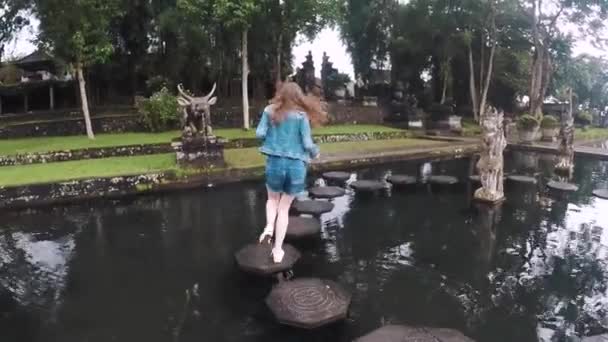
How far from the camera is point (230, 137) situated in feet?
51.5

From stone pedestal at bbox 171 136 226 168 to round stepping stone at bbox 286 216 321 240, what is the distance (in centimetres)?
454

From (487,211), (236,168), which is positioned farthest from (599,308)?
(236,168)

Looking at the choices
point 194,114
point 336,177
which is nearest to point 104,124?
point 194,114

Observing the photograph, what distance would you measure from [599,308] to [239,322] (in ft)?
12.8

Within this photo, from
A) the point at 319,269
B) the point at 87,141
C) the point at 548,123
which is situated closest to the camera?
the point at 319,269

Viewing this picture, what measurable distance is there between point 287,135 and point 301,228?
2464mm

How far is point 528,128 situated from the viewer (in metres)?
19.0

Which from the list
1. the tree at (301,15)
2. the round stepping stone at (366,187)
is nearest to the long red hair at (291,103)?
the round stepping stone at (366,187)

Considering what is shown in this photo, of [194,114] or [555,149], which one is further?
[555,149]

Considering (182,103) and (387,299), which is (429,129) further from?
(387,299)

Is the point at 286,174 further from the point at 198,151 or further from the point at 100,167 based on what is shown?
the point at 100,167

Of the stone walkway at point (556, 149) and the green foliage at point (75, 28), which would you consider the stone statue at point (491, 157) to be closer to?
the stone walkway at point (556, 149)

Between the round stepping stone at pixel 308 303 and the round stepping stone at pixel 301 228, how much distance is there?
5.28 ft

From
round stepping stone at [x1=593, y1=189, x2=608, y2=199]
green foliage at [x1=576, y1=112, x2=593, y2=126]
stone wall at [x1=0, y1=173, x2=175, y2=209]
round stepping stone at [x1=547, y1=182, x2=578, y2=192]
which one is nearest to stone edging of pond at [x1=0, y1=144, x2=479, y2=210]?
stone wall at [x1=0, y1=173, x2=175, y2=209]
